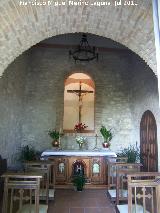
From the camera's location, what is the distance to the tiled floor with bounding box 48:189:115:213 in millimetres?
4672

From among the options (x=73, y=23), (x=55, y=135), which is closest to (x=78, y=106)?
(x=55, y=135)

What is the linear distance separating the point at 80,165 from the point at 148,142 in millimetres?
1958

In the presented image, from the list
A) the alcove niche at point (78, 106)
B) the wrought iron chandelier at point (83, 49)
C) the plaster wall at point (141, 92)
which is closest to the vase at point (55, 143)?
the alcove niche at point (78, 106)

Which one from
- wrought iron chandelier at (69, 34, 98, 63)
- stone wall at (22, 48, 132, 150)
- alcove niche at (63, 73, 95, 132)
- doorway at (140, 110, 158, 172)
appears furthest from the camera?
alcove niche at (63, 73, 95, 132)

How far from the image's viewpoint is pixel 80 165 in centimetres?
656

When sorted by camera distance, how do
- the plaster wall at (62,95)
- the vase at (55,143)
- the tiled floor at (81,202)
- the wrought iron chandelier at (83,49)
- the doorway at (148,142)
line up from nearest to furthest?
1. the tiled floor at (81,202)
2. the doorway at (148,142)
3. the wrought iron chandelier at (83,49)
4. the vase at (55,143)
5. the plaster wall at (62,95)

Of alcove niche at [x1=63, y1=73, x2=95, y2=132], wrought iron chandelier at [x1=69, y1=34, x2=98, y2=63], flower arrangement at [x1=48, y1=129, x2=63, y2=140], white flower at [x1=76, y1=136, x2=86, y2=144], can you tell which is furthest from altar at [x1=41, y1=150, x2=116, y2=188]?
wrought iron chandelier at [x1=69, y1=34, x2=98, y2=63]

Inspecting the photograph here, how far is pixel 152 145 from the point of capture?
6.05 meters

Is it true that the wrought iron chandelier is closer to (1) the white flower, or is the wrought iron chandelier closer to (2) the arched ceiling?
(1) the white flower

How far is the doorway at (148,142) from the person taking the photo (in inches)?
232

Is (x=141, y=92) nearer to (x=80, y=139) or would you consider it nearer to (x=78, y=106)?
(x=80, y=139)

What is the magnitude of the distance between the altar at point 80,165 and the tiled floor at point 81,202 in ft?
1.12

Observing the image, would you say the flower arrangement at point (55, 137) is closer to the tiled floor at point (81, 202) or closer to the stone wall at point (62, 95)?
the stone wall at point (62, 95)

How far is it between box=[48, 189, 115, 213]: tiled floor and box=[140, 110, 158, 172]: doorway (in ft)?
4.67
